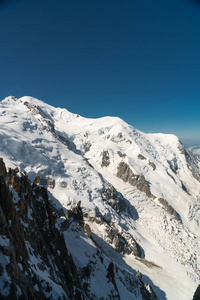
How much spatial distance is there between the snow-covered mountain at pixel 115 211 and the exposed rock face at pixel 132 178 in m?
0.74

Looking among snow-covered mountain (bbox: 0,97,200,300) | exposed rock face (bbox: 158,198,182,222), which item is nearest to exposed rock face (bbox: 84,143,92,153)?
snow-covered mountain (bbox: 0,97,200,300)

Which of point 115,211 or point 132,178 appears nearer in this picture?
point 115,211

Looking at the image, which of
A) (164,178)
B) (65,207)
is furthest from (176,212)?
(65,207)

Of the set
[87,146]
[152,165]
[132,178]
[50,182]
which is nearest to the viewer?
[50,182]

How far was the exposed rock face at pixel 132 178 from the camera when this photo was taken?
117m

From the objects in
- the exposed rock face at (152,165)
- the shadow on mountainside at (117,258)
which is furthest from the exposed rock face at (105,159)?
the shadow on mountainside at (117,258)

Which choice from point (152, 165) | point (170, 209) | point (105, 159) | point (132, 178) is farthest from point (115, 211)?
point (152, 165)

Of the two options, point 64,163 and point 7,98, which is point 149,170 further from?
point 7,98

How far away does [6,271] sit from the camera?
390 inches

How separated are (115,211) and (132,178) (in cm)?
4371

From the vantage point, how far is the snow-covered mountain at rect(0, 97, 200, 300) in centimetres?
3484

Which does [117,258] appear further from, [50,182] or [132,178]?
[132,178]

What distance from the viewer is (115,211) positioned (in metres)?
86.1

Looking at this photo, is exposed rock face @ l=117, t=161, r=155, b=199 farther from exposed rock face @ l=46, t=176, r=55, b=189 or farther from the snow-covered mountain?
exposed rock face @ l=46, t=176, r=55, b=189
